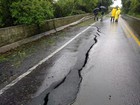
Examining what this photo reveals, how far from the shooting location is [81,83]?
18.2ft

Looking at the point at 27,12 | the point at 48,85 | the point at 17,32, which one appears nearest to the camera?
the point at 48,85

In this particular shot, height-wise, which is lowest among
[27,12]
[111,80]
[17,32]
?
[111,80]

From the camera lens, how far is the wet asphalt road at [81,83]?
4656 millimetres

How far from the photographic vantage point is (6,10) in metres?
11.7

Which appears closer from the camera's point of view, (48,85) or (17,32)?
(48,85)

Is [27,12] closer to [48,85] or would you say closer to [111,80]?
[48,85]

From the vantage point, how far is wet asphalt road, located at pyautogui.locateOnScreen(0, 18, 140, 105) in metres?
4.66

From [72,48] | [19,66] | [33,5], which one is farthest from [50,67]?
[33,5]

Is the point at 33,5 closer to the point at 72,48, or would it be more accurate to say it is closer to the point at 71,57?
the point at 72,48

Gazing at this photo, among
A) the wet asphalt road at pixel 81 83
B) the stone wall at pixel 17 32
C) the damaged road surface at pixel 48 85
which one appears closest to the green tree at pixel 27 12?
the stone wall at pixel 17 32

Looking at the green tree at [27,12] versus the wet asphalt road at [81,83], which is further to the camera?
the green tree at [27,12]

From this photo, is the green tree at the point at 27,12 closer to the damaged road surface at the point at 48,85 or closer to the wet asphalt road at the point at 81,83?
the wet asphalt road at the point at 81,83

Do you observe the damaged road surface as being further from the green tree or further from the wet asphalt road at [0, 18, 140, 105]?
the green tree

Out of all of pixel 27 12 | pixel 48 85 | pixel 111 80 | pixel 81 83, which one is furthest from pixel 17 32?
pixel 111 80
